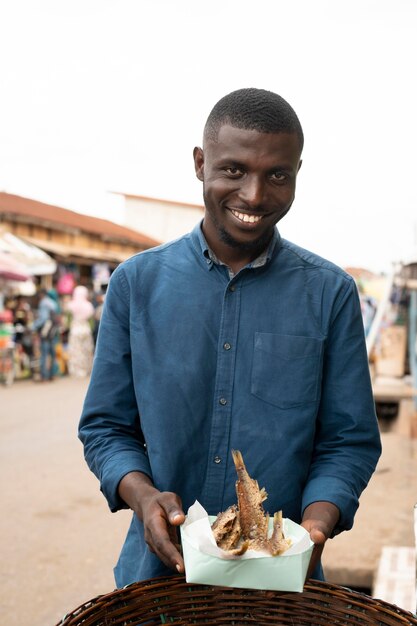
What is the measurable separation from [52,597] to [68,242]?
15.1 meters

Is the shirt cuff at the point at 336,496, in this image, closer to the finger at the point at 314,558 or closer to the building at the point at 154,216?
the finger at the point at 314,558

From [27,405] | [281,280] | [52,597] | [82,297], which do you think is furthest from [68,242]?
[281,280]

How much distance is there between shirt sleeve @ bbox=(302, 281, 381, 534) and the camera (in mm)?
1651

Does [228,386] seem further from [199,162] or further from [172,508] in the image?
[199,162]

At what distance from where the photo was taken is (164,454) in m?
1.65

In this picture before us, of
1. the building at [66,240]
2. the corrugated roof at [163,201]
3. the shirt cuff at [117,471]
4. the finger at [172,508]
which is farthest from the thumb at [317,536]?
the corrugated roof at [163,201]

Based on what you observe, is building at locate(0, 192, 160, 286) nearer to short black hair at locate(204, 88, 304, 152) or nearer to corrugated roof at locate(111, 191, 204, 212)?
corrugated roof at locate(111, 191, 204, 212)

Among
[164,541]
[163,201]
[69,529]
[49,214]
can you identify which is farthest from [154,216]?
[164,541]

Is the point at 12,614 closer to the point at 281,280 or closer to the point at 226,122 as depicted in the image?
the point at 281,280

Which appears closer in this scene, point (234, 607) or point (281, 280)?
point (234, 607)

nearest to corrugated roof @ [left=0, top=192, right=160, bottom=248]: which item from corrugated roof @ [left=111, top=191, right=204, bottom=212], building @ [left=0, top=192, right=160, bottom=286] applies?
building @ [left=0, top=192, right=160, bottom=286]

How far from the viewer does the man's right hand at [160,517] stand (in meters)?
1.39

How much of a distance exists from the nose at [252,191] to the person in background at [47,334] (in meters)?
12.7

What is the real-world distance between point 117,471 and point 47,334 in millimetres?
12685
